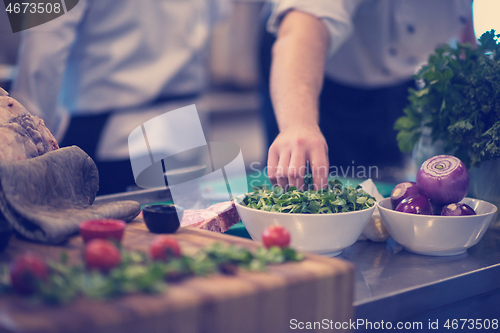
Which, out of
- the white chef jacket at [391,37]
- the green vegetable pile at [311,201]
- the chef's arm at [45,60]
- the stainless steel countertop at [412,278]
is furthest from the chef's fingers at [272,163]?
the chef's arm at [45,60]

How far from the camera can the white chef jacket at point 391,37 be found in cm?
196

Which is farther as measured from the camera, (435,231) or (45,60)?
(45,60)

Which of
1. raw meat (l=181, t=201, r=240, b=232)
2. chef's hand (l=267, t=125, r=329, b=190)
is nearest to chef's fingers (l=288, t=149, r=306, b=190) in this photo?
chef's hand (l=267, t=125, r=329, b=190)

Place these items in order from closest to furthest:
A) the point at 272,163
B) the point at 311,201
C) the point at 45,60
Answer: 1. the point at 311,201
2. the point at 272,163
3. the point at 45,60

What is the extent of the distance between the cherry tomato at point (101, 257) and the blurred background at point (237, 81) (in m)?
4.98

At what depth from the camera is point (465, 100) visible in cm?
116

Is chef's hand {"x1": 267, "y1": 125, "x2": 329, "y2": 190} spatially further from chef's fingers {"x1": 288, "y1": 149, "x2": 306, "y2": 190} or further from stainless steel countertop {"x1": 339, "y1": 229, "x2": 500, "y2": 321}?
stainless steel countertop {"x1": 339, "y1": 229, "x2": 500, "y2": 321}

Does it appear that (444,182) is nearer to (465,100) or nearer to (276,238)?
(465,100)

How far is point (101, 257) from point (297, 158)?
0.62 m

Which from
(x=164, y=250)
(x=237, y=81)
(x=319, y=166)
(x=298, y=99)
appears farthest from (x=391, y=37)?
(x=237, y=81)

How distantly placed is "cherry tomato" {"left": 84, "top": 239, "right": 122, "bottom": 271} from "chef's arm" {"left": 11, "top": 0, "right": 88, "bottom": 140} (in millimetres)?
1508

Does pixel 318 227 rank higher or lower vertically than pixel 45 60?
lower

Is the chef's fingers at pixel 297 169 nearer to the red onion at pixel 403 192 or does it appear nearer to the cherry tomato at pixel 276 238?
the red onion at pixel 403 192

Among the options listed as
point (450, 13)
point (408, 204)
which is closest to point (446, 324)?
point (408, 204)
